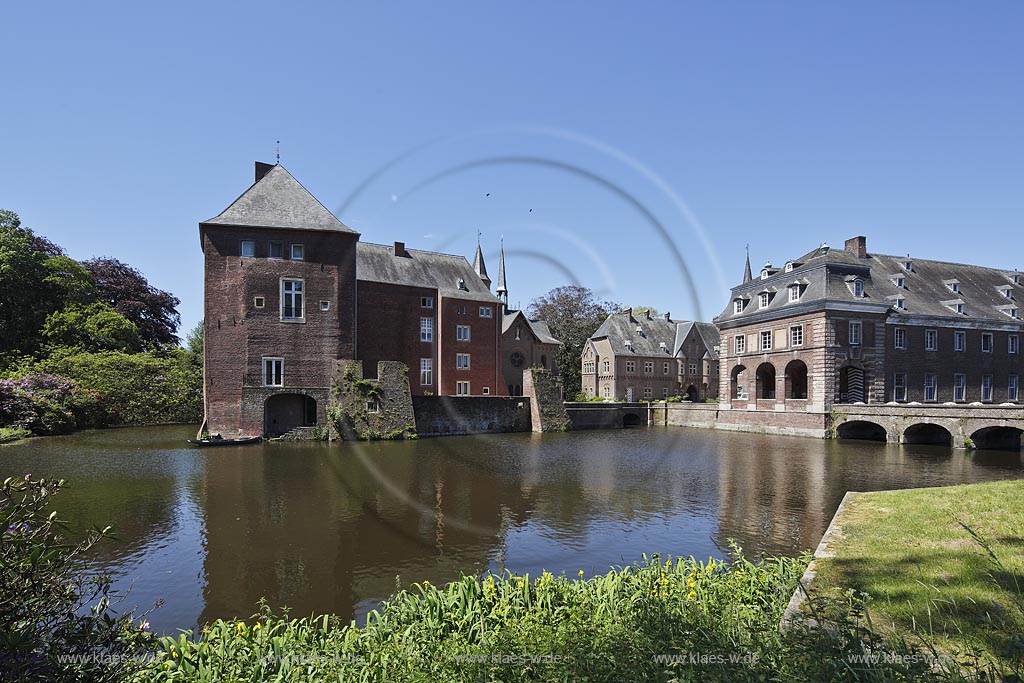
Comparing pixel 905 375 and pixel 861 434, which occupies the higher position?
pixel 905 375

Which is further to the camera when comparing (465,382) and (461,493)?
(465,382)

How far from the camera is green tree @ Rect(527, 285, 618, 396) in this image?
252ft

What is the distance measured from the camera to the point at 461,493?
59.4ft

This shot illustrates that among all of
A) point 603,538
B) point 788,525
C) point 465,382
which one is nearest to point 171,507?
point 603,538

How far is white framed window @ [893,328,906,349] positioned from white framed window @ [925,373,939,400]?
3668 millimetres

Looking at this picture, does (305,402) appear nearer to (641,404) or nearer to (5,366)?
(5,366)

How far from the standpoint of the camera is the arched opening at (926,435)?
3709 cm

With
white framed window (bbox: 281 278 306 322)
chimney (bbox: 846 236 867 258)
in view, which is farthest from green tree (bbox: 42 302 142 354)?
chimney (bbox: 846 236 867 258)

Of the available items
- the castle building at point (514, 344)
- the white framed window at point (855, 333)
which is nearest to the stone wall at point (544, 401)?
the castle building at point (514, 344)

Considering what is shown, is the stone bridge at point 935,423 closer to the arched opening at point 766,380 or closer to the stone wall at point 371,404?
the arched opening at point 766,380

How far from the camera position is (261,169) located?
126ft

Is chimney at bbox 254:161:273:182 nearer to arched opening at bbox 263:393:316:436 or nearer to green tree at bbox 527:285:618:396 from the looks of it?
arched opening at bbox 263:393:316:436

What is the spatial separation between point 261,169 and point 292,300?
34.7 ft

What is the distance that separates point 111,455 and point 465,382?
25.8 meters
